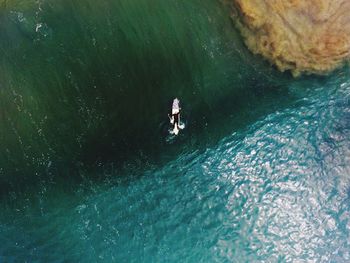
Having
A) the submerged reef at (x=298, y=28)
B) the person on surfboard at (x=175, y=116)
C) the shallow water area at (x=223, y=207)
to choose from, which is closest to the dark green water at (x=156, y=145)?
the shallow water area at (x=223, y=207)

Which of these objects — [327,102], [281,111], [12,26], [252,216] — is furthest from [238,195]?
[12,26]

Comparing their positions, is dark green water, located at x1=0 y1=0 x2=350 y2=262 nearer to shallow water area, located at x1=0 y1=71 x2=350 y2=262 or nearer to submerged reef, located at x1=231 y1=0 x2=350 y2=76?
shallow water area, located at x1=0 y1=71 x2=350 y2=262

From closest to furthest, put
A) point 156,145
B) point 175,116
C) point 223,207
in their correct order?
1. point 223,207
2. point 175,116
3. point 156,145

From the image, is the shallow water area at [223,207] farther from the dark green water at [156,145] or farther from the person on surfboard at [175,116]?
the person on surfboard at [175,116]

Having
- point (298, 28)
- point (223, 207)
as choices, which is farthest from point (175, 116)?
point (298, 28)

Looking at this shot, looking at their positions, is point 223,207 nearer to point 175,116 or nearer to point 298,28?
point 175,116

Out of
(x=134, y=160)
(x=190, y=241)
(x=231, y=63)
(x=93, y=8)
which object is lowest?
(x=190, y=241)

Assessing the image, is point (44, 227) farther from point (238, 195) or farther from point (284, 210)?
point (284, 210)
